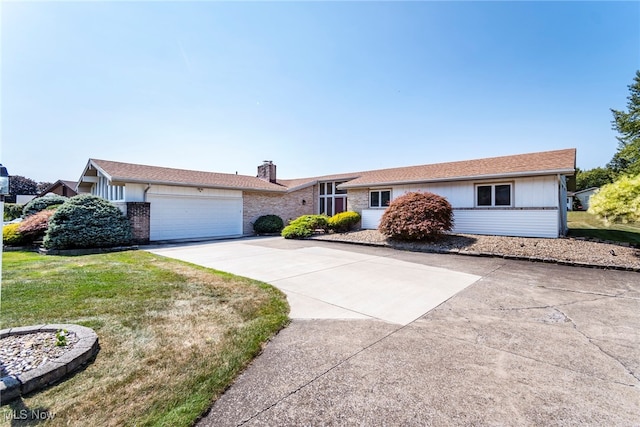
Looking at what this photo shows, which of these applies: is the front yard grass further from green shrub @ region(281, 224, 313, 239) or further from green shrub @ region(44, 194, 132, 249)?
green shrub @ region(281, 224, 313, 239)

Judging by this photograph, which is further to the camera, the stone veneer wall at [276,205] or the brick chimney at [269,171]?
the brick chimney at [269,171]

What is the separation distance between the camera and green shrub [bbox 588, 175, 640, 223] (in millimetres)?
7807

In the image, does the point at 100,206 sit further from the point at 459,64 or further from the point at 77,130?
the point at 459,64

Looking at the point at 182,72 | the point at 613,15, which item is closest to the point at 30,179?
the point at 182,72

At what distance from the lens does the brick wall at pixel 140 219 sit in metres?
12.2

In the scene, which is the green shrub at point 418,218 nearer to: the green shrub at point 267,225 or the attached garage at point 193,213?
the green shrub at point 267,225

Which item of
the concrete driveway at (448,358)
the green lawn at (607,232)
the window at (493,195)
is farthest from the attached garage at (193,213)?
the green lawn at (607,232)

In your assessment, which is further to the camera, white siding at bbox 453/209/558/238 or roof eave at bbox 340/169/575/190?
white siding at bbox 453/209/558/238

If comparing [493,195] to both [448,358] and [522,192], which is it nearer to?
[522,192]

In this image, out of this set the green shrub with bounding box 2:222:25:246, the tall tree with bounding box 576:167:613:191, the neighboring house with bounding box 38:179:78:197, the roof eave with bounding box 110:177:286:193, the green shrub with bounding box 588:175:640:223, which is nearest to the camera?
the green shrub with bounding box 588:175:640:223

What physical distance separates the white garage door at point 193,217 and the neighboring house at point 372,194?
4cm

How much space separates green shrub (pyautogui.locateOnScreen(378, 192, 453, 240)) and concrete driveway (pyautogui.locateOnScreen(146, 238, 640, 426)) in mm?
4956

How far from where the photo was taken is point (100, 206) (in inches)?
440

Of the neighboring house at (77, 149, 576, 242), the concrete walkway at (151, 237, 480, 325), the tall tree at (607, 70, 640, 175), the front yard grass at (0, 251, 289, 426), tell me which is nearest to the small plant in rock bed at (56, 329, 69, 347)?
the front yard grass at (0, 251, 289, 426)
